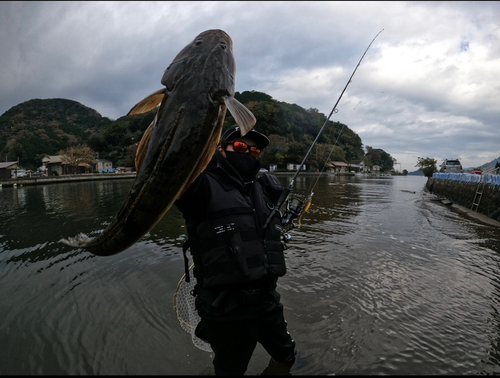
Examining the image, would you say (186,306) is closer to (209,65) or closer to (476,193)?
(209,65)

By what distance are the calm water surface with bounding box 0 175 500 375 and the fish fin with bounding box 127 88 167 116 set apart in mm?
3386

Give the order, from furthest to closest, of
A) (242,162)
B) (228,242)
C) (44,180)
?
1. (44,180)
2. (242,162)
3. (228,242)

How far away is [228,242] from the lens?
2361 mm

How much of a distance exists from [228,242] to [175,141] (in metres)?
0.98

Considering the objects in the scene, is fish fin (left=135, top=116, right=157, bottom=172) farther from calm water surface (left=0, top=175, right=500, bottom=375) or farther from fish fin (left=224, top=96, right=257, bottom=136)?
calm water surface (left=0, top=175, right=500, bottom=375)

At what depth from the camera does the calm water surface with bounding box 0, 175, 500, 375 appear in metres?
3.72

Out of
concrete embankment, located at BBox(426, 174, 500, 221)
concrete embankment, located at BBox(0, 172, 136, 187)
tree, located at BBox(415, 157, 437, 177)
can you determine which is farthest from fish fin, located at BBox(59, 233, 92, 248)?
tree, located at BBox(415, 157, 437, 177)

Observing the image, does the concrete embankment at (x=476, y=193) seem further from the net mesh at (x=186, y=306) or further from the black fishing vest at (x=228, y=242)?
the black fishing vest at (x=228, y=242)

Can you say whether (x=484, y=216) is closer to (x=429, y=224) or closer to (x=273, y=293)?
(x=429, y=224)

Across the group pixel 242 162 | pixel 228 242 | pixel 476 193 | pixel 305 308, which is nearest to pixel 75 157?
pixel 305 308

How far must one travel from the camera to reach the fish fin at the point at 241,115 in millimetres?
2148

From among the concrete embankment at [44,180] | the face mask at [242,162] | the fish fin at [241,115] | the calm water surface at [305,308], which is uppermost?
the fish fin at [241,115]

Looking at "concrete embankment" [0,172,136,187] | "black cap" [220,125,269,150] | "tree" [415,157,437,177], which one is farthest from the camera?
"tree" [415,157,437,177]

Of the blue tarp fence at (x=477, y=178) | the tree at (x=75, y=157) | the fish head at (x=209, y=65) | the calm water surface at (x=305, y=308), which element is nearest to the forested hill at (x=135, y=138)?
the tree at (x=75, y=157)
